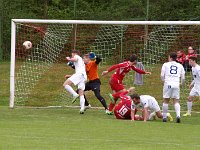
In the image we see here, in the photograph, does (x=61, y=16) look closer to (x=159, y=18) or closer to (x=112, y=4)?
(x=112, y=4)

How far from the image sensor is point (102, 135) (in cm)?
1616

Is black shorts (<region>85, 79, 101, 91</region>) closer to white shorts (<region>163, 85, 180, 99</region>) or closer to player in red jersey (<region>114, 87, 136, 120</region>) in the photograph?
player in red jersey (<region>114, 87, 136, 120</region>)

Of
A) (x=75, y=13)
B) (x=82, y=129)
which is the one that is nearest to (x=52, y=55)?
(x=82, y=129)

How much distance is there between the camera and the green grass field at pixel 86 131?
46.8 ft

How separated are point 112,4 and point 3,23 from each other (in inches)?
317

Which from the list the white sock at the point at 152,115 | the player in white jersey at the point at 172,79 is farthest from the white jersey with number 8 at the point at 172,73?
the white sock at the point at 152,115

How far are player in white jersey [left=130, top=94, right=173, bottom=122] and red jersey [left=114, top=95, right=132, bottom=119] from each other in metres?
0.30

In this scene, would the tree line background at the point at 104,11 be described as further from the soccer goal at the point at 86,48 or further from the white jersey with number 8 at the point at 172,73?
the white jersey with number 8 at the point at 172,73

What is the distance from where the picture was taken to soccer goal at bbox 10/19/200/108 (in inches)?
1053

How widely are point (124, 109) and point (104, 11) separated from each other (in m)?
24.3

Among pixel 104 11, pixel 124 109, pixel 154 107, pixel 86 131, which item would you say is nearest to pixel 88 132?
pixel 86 131

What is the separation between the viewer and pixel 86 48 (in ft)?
95.0

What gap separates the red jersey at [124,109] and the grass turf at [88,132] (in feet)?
1.21

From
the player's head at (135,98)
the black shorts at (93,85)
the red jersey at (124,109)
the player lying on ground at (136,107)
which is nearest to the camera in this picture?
the player's head at (135,98)
